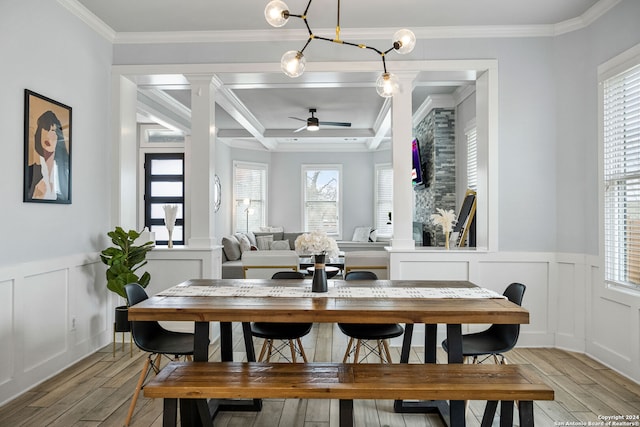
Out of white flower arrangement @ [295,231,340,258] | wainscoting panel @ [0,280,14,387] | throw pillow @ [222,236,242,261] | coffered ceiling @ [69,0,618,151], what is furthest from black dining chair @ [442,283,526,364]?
throw pillow @ [222,236,242,261]

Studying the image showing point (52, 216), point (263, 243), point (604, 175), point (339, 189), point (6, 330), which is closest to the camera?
point (6, 330)

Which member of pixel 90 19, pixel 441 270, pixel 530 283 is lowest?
pixel 530 283

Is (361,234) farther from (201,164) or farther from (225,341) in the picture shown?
(225,341)

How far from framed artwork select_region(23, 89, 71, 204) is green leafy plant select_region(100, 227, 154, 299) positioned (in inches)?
20.9

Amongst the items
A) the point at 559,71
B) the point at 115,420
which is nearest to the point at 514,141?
the point at 559,71

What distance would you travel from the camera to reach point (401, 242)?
4184 mm

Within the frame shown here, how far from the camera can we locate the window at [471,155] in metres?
5.43

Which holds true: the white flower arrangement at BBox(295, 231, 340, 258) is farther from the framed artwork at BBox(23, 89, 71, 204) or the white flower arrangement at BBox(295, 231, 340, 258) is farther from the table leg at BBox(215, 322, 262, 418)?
the framed artwork at BBox(23, 89, 71, 204)

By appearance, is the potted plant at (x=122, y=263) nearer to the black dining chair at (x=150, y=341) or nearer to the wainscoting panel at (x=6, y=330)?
the wainscoting panel at (x=6, y=330)

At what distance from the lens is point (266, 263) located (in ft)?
16.5

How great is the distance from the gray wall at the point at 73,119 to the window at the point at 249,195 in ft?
17.4

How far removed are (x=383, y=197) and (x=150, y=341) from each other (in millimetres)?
7777

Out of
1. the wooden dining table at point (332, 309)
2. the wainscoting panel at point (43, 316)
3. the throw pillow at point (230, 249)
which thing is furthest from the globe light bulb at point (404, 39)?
the throw pillow at point (230, 249)

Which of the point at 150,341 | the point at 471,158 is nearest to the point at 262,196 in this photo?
the point at 471,158
